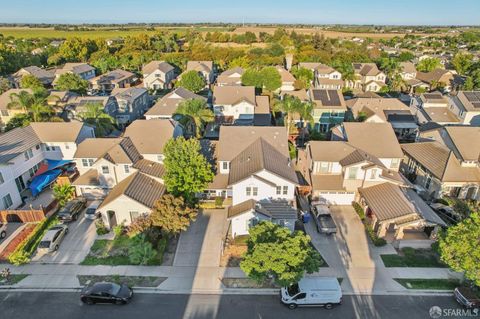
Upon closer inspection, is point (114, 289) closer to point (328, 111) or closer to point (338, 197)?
point (338, 197)

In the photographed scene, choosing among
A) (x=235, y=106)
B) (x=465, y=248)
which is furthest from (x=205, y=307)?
(x=235, y=106)

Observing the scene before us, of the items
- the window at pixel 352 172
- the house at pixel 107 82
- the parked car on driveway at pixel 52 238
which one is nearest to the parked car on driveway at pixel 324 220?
the window at pixel 352 172

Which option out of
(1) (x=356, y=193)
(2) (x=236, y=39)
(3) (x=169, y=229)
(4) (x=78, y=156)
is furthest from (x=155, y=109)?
(2) (x=236, y=39)

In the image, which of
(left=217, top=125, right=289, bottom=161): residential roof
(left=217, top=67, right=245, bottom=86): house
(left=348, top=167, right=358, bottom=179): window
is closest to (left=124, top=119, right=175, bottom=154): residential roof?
(left=217, top=125, right=289, bottom=161): residential roof

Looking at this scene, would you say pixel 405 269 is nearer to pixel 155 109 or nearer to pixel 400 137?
pixel 400 137

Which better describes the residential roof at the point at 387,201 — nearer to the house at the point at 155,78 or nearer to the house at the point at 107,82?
the house at the point at 107,82

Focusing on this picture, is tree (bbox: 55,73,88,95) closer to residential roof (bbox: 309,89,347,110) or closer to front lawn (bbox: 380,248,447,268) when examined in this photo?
residential roof (bbox: 309,89,347,110)
